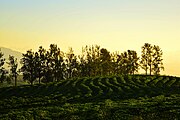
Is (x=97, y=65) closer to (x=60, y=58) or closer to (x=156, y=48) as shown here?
(x=60, y=58)

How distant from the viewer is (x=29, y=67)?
127125mm

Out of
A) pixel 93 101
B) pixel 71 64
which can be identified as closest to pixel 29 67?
pixel 71 64

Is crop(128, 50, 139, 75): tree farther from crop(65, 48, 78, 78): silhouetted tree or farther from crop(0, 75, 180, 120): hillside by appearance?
crop(0, 75, 180, 120): hillside

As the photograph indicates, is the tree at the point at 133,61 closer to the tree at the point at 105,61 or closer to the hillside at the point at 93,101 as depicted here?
the tree at the point at 105,61

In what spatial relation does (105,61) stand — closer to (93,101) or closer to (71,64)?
(71,64)

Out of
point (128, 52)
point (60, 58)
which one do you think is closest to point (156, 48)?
point (128, 52)

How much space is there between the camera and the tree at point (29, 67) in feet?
414

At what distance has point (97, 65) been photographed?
14275 cm

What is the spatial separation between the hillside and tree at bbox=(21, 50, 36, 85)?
44964 millimetres

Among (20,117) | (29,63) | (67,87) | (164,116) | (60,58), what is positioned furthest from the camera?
(60,58)

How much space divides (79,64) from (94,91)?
76.0 meters

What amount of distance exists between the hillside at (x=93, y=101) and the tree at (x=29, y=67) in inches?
1770

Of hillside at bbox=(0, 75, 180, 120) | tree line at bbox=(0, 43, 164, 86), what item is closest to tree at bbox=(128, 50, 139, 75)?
tree line at bbox=(0, 43, 164, 86)

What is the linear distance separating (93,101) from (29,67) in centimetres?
7571
